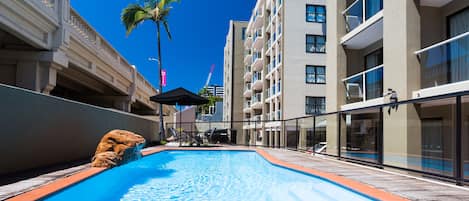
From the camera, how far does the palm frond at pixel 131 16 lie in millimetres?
17891

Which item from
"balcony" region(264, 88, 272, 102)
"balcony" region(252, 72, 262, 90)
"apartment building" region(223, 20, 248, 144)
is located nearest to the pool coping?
"balcony" region(264, 88, 272, 102)

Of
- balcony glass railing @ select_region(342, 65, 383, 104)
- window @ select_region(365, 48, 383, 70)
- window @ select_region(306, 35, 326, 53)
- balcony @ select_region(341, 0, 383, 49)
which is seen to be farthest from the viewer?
window @ select_region(306, 35, 326, 53)

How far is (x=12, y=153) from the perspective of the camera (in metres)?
5.61

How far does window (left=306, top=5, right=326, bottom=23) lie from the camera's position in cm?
2436

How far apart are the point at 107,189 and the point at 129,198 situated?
0.66 metres

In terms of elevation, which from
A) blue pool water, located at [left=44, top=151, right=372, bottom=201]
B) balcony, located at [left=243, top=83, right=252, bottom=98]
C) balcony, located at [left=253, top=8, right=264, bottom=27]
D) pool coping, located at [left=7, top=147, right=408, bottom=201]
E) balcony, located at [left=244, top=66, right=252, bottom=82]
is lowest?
blue pool water, located at [left=44, top=151, right=372, bottom=201]

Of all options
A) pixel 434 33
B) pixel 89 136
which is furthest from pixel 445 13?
pixel 89 136

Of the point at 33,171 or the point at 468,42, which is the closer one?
the point at 33,171

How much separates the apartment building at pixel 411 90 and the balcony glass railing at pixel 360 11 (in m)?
0.03

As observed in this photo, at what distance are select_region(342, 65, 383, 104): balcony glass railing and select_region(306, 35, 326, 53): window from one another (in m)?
12.2

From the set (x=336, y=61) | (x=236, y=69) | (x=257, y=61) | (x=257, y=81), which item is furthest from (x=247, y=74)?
(x=336, y=61)

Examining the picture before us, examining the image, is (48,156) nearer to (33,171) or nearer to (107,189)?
(33,171)

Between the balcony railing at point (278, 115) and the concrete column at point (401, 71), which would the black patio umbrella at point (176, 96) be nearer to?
the concrete column at point (401, 71)

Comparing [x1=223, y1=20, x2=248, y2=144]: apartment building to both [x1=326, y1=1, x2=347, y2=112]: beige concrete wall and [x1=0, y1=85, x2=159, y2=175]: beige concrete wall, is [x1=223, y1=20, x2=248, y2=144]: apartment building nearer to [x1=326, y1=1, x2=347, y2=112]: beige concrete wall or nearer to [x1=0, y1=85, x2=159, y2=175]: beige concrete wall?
[x1=326, y1=1, x2=347, y2=112]: beige concrete wall
